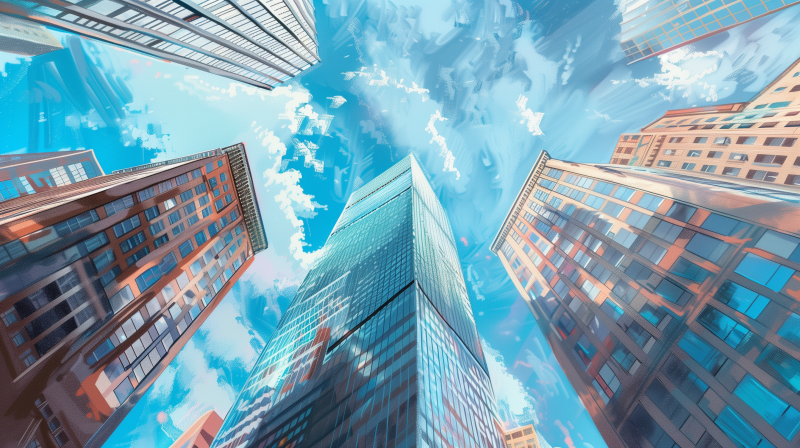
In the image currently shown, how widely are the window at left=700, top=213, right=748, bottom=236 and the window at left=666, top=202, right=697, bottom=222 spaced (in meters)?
1.94

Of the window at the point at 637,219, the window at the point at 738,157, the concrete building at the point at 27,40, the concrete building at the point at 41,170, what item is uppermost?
the window at the point at 738,157

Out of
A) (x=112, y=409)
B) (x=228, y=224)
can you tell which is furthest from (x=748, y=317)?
(x=228, y=224)

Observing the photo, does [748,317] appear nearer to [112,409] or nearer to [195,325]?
[112,409]

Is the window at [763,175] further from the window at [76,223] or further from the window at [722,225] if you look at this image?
the window at [76,223]

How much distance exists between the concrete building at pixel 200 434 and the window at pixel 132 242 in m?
81.1

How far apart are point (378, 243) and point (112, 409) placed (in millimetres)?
61545

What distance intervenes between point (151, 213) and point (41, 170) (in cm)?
6976

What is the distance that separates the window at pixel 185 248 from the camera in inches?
1602

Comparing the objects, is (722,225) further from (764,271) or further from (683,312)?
(683,312)

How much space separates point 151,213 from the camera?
35906mm

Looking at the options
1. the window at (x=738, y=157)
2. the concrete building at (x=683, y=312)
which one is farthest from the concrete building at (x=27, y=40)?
the window at (x=738, y=157)

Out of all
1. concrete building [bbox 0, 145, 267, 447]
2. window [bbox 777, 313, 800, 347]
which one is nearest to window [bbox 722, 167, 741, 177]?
window [bbox 777, 313, 800, 347]

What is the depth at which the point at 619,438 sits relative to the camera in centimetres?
2778

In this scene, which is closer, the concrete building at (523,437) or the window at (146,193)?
the window at (146,193)
